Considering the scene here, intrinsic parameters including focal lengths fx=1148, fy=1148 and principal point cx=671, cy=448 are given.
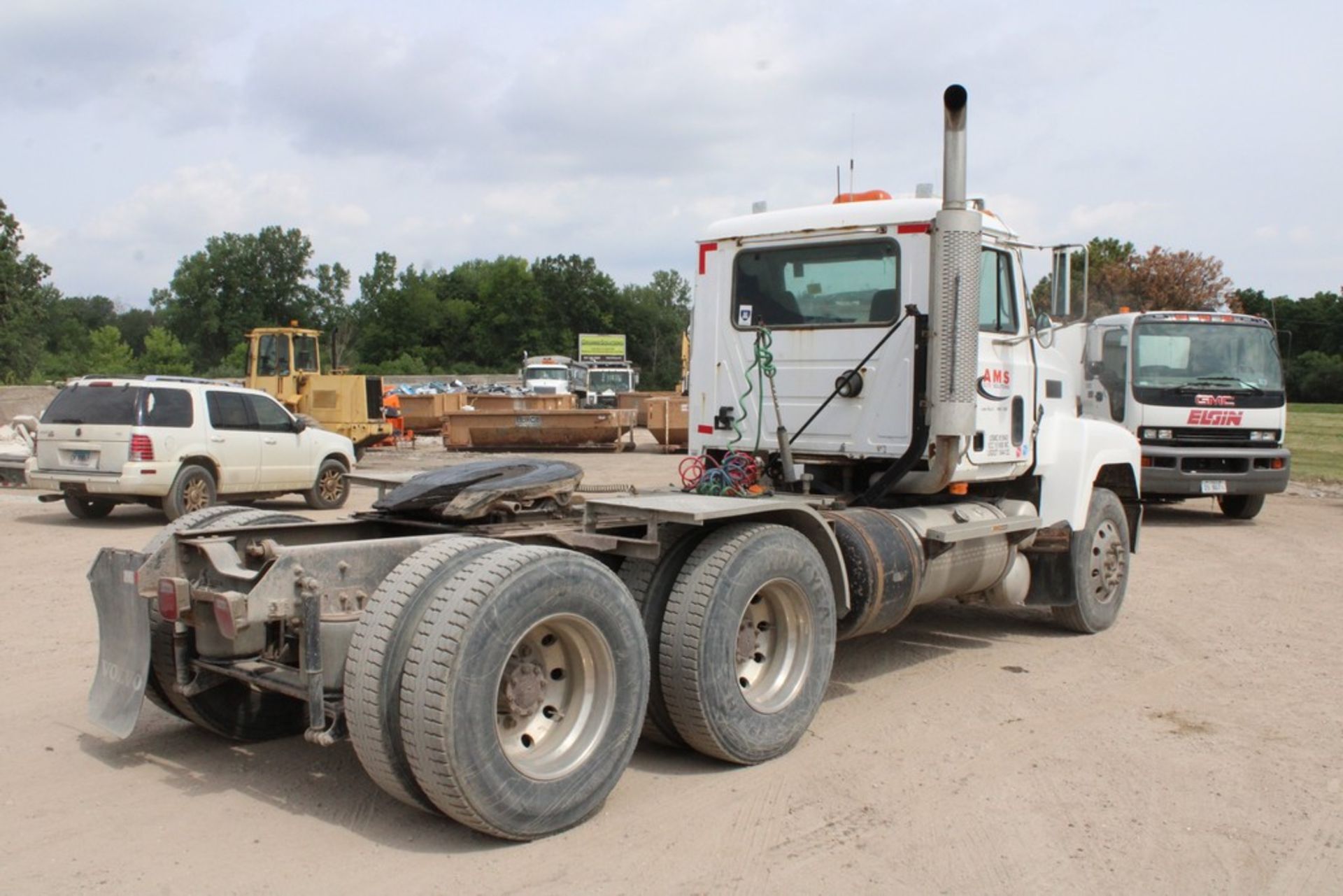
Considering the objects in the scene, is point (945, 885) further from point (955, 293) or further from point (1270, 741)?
point (955, 293)

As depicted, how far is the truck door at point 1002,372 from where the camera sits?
275 inches

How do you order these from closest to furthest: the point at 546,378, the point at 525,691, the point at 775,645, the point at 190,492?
the point at 525,691 < the point at 775,645 < the point at 190,492 < the point at 546,378

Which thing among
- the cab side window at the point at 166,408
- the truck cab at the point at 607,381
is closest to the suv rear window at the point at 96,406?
the cab side window at the point at 166,408

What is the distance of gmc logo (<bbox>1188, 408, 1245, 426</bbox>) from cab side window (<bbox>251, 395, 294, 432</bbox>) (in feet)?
38.2

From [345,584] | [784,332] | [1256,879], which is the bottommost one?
[1256,879]

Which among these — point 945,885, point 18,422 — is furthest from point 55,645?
point 18,422

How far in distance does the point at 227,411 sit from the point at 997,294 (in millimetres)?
10379

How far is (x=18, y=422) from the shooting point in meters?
18.0

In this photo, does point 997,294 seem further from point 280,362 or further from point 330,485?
point 280,362

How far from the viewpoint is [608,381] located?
51656mm

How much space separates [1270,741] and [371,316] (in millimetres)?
98043

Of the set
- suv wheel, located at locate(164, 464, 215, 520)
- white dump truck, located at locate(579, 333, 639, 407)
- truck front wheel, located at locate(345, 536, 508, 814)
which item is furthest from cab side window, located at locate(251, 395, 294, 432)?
white dump truck, located at locate(579, 333, 639, 407)

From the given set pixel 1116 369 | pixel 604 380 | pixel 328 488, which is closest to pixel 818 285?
pixel 1116 369

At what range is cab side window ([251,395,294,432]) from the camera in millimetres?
14797
